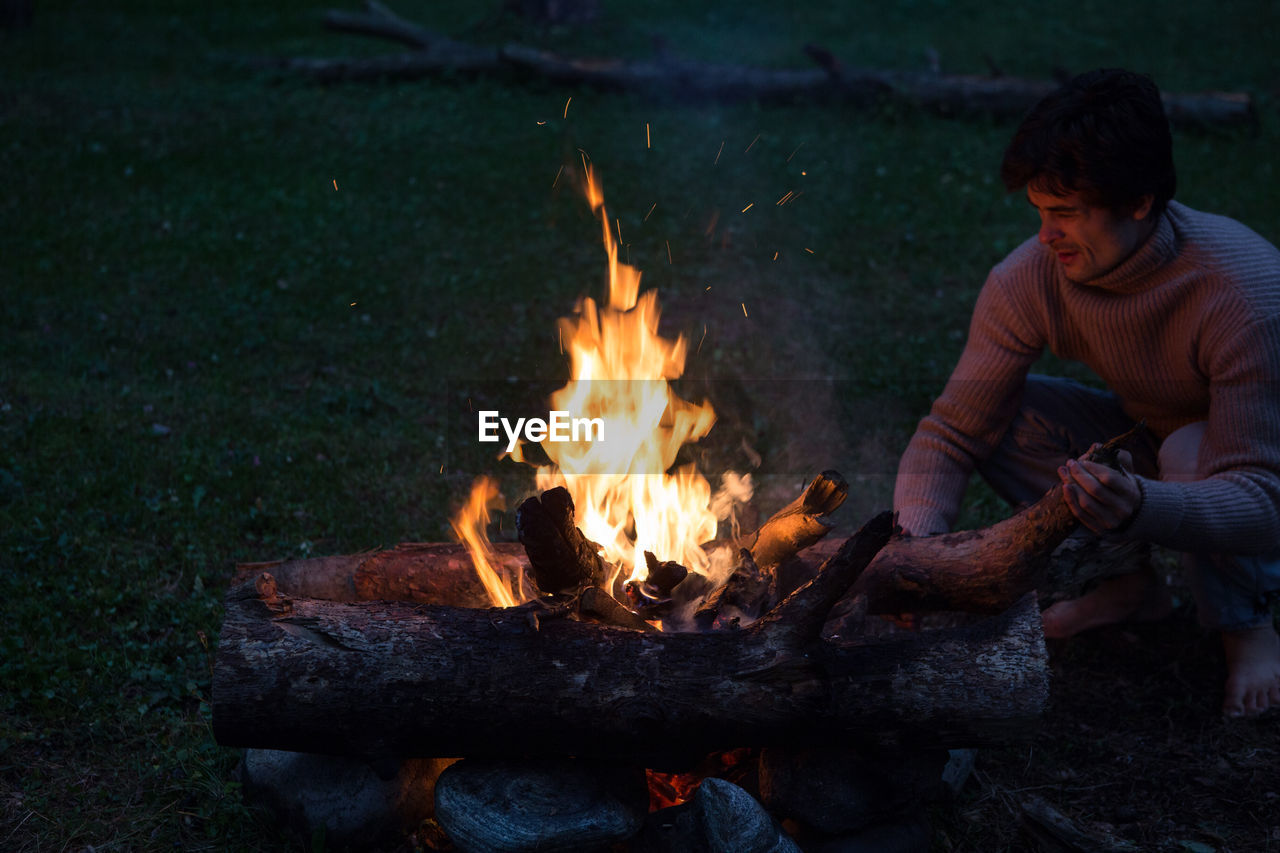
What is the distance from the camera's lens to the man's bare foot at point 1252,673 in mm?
4121

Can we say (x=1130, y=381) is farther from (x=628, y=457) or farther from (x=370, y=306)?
(x=370, y=306)

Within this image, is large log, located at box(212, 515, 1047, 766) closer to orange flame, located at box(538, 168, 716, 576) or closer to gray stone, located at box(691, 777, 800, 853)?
gray stone, located at box(691, 777, 800, 853)

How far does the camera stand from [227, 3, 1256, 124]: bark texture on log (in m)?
11.1

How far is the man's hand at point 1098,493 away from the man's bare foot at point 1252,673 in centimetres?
125

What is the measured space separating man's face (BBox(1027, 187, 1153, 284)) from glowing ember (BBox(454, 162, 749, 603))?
1480mm

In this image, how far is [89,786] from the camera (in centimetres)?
355

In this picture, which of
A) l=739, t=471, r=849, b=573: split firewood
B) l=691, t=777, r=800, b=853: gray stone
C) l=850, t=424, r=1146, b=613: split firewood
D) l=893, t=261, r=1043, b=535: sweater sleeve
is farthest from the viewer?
l=893, t=261, r=1043, b=535: sweater sleeve

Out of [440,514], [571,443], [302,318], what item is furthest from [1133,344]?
[302,318]

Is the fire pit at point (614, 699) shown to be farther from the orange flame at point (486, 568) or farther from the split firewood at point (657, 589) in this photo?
the orange flame at point (486, 568)

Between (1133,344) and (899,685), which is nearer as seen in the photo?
(899,685)

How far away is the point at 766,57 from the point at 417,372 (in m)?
9.56

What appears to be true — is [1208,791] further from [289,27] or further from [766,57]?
[289,27]

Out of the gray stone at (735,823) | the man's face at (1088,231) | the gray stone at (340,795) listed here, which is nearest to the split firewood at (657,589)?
the gray stone at (735,823)

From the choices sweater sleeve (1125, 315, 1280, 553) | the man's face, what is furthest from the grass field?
the man's face
